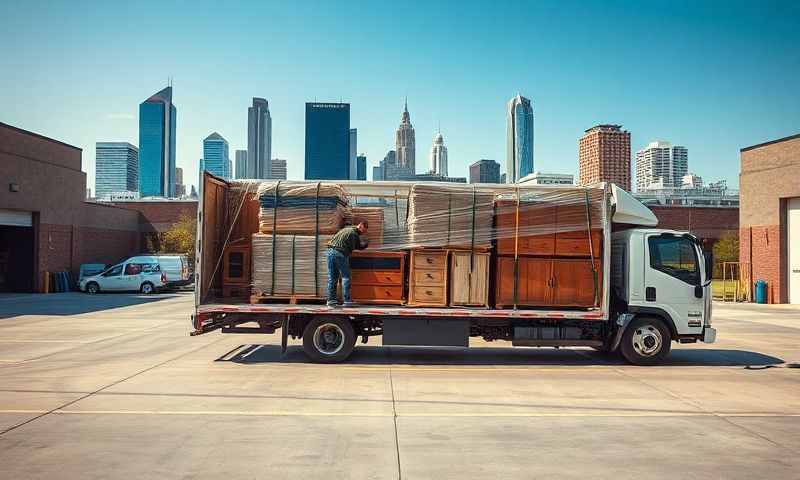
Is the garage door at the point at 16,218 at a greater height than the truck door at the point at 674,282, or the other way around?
the garage door at the point at 16,218

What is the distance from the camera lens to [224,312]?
418 inches

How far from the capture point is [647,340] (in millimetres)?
11031

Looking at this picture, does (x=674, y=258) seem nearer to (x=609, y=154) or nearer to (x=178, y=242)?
(x=178, y=242)

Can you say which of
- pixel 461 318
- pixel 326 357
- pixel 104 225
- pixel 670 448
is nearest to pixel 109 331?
pixel 326 357

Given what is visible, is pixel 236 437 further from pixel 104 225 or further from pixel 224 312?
pixel 104 225

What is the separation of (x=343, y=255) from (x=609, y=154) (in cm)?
20012

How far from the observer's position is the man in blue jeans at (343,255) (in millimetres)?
10375

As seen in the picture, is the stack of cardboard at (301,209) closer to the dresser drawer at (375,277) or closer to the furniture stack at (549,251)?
the dresser drawer at (375,277)

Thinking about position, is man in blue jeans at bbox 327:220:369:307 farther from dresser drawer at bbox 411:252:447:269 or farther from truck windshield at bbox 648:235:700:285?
truck windshield at bbox 648:235:700:285

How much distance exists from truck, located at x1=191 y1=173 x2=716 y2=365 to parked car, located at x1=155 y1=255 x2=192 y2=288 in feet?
71.9

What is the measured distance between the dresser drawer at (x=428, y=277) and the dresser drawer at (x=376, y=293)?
36 centimetres

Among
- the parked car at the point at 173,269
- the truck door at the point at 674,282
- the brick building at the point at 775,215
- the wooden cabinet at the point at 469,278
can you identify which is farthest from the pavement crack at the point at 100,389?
the brick building at the point at 775,215

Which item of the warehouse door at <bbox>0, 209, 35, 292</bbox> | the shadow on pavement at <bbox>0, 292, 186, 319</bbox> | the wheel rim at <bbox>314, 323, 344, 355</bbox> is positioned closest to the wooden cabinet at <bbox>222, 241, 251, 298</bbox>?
the wheel rim at <bbox>314, 323, 344, 355</bbox>

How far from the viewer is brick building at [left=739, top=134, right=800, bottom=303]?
84.9 feet
